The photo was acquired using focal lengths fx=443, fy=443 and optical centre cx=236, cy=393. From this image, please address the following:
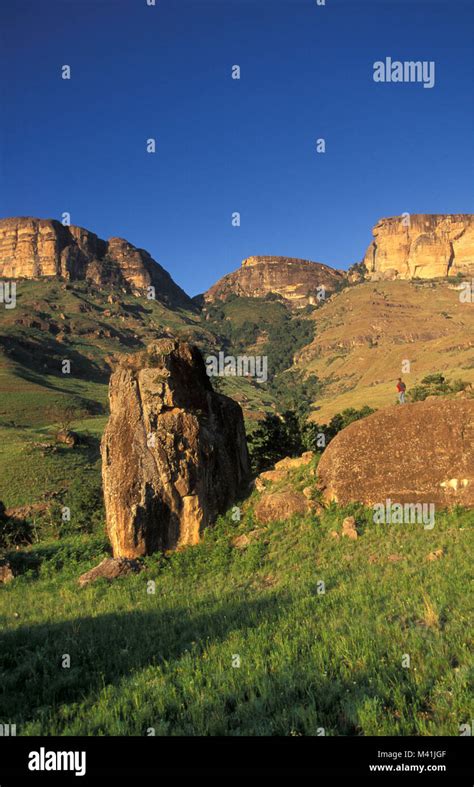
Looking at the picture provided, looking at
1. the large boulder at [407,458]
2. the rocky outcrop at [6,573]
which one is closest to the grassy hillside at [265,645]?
the large boulder at [407,458]

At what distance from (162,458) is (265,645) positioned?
36.7 feet

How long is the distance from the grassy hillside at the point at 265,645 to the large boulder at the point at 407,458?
1634 millimetres

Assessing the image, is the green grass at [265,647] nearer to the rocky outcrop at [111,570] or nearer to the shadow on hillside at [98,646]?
the shadow on hillside at [98,646]

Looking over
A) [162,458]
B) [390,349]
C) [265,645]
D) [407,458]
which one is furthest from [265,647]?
[390,349]

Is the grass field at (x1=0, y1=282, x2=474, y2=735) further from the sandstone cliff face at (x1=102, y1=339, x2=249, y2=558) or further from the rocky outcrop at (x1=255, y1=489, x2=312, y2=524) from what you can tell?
the sandstone cliff face at (x1=102, y1=339, x2=249, y2=558)

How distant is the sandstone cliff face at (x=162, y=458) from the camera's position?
17.1m

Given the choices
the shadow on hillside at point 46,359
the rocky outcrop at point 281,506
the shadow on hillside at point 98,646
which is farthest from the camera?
the shadow on hillside at point 46,359

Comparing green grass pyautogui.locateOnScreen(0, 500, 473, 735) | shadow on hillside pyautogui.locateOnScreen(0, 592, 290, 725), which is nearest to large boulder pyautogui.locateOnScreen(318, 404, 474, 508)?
green grass pyautogui.locateOnScreen(0, 500, 473, 735)

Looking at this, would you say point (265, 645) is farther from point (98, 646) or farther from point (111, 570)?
point (111, 570)

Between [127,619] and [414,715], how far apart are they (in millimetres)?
7573

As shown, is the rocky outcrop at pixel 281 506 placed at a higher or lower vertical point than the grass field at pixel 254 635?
higher

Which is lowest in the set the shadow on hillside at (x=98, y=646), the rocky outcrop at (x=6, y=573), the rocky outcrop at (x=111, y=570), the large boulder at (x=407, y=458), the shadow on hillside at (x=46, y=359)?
the rocky outcrop at (x=6, y=573)

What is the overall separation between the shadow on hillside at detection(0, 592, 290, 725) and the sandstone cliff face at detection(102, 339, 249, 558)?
6.03m
